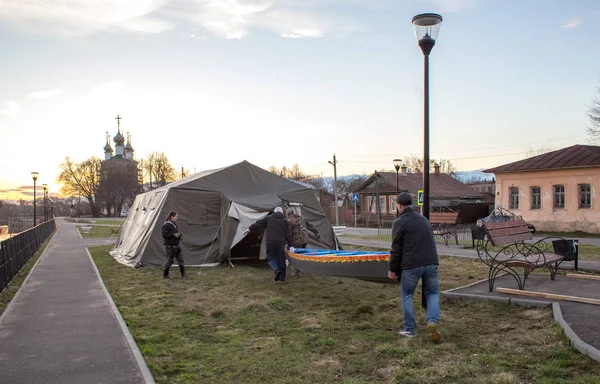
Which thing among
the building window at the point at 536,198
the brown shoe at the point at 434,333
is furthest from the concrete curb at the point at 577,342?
the building window at the point at 536,198

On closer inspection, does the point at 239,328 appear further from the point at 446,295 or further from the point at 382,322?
the point at 446,295

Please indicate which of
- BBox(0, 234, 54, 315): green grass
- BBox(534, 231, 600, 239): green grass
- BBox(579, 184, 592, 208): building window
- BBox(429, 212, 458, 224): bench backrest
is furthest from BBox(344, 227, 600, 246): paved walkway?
BBox(0, 234, 54, 315): green grass

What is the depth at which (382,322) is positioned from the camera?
7.20 metres

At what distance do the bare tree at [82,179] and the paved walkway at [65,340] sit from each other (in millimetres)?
83289

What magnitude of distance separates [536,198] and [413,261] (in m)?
26.1

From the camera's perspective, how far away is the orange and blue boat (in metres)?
7.92

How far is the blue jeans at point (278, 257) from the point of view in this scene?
37.0 ft

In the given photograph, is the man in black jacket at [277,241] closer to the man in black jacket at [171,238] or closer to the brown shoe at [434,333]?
the man in black jacket at [171,238]

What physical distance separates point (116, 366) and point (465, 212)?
113 ft

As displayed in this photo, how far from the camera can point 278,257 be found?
11328 millimetres

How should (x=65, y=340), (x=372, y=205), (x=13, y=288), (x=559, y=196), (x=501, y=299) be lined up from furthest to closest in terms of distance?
(x=372, y=205)
(x=559, y=196)
(x=13, y=288)
(x=501, y=299)
(x=65, y=340)

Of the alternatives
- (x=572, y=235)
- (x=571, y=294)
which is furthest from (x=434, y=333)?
(x=572, y=235)

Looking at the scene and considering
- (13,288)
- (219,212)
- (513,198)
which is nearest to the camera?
(13,288)

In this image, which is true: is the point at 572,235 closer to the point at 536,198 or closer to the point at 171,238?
the point at 536,198
